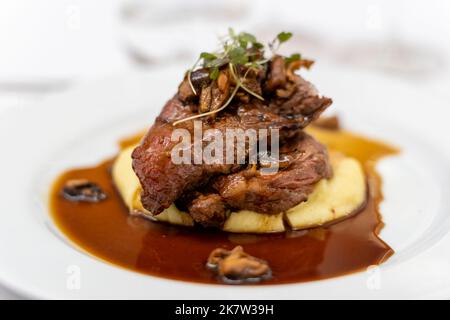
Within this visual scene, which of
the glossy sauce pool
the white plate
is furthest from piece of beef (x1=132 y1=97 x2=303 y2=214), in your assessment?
the white plate

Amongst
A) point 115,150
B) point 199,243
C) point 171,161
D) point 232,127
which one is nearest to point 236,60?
point 232,127

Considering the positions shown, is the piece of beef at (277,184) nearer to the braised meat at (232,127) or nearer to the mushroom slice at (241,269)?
the braised meat at (232,127)

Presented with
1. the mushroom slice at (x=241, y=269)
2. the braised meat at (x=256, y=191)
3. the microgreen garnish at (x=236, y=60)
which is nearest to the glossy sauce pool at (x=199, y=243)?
the mushroom slice at (x=241, y=269)

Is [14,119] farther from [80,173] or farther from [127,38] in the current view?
[127,38]

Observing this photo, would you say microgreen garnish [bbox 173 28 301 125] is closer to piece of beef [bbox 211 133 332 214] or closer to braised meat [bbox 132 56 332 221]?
braised meat [bbox 132 56 332 221]

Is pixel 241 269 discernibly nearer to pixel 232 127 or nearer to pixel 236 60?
pixel 232 127
